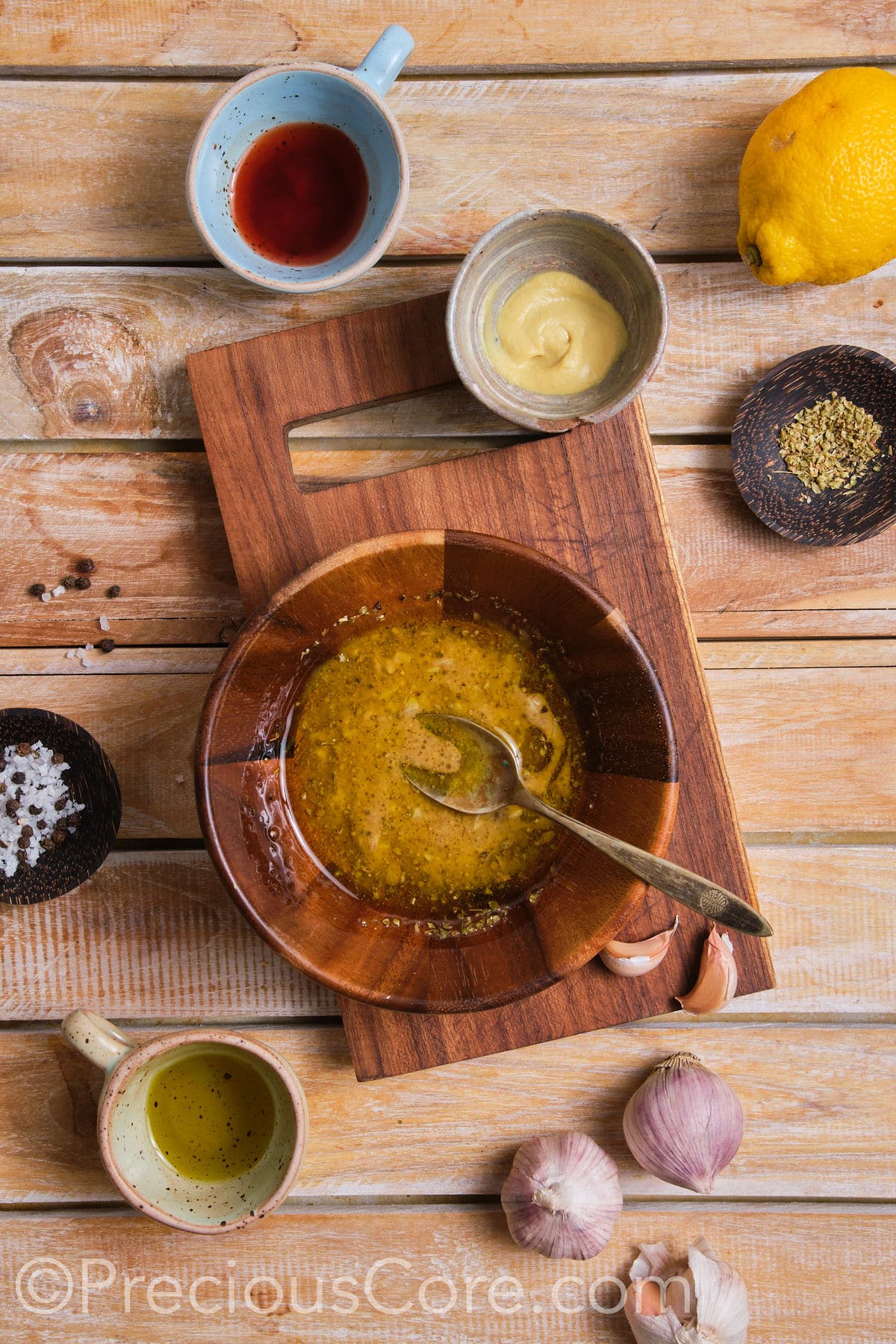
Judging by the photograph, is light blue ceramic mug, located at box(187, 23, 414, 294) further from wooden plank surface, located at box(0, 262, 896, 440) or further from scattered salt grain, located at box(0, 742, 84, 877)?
→ scattered salt grain, located at box(0, 742, 84, 877)

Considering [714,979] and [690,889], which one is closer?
[690,889]

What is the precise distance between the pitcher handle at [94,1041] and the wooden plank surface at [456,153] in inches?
31.7

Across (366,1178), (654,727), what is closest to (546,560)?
(654,727)

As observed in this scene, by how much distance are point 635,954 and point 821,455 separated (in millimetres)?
562

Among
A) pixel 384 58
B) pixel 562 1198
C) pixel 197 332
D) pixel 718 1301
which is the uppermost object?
pixel 384 58

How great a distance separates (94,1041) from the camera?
3.02ft

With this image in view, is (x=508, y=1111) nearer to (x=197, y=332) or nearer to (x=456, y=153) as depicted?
(x=197, y=332)

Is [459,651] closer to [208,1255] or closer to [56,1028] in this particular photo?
[56,1028]

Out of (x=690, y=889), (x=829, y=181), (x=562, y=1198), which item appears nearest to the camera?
(x=690, y=889)

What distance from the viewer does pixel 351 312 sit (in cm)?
102

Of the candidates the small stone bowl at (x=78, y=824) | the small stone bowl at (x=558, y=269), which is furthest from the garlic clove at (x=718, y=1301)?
the small stone bowl at (x=558, y=269)

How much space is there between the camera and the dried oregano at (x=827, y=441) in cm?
103

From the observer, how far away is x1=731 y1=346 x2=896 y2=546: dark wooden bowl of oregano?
40.3 inches

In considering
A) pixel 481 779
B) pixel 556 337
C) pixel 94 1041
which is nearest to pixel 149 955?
pixel 94 1041
